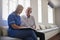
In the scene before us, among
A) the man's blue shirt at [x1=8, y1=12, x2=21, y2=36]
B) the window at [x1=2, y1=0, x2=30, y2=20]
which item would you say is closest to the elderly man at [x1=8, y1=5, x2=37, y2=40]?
the man's blue shirt at [x1=8, y1=12, x2=21, y2=36]

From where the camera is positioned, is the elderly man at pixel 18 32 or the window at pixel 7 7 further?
the window at pixel 7 7

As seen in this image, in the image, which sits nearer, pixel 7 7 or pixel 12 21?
pixel 12 21

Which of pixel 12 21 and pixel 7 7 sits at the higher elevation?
pixel 7 7

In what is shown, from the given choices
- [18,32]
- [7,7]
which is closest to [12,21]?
[18,32]

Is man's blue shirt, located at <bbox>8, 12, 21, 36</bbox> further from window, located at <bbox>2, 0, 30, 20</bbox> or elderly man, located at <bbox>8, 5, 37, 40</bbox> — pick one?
window, located at <bbox>2, 0, 30, 20</bbox>

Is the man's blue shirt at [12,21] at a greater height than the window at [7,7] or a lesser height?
lesser

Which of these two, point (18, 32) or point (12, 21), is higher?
point (12, 21)

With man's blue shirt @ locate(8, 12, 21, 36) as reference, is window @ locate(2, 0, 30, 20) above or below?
above

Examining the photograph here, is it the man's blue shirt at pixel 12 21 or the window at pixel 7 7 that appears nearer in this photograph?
the man's blue shirt at pixel 12 21

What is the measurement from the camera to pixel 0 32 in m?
3.14

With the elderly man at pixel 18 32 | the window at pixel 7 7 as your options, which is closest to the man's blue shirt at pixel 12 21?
the elderly man at pixel 18 32

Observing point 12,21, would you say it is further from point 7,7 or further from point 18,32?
point 7,7

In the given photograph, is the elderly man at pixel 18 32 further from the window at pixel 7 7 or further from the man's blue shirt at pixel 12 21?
the window at pixel 7 7

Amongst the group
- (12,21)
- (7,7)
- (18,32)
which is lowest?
(18,32)
